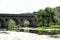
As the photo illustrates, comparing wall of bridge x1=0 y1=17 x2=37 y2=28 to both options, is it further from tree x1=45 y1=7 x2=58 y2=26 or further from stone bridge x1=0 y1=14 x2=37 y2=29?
tree x1=45 y1=7 x2=58 y2=26

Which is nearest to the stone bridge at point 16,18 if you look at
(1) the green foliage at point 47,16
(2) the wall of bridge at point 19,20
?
(2) the wall of bridge at point 19,20

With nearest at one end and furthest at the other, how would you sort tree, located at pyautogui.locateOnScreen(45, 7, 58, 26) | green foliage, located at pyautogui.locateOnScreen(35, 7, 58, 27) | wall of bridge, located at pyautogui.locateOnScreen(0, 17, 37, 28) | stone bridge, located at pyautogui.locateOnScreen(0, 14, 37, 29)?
1. green foliage, located at pyautogui.locateOnScreen(35, 7, 58, 27)
2. tree, located at pyautogui.locateOnScreen(45, 7, 58, 26)
3. stone bridge, located at pyautogui.locateOnScreen(0, 14, 37, 29)
4. wall of bridge, located at pyautogui.locateOnScreen(0, 17, 37, 28)

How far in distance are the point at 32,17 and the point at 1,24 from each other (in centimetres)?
873

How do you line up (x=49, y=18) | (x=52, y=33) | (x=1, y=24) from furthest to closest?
(x=1, y=24)
(x=49, y=18)
(x=52, y=33)

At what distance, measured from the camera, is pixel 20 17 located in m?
58.1

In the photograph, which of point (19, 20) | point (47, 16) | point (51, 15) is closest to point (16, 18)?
point (19, 20)

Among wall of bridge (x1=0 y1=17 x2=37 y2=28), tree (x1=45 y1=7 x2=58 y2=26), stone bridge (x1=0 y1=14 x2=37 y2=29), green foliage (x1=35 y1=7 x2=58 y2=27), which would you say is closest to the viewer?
green foliage (x1=35 y1=7 x2=58 y2=27)

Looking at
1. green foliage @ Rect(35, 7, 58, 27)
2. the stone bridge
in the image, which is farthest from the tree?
the stone bridge

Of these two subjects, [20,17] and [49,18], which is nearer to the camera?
[49,18]

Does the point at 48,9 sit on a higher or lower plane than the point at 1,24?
higher

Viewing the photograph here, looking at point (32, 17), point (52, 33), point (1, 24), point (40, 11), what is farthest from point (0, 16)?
point (52, 33)

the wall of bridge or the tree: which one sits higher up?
the tree

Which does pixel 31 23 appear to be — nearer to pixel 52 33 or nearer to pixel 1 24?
pixel 1 24

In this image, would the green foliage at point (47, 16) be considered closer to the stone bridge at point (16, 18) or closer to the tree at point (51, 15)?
the tree at point (51, 15)
